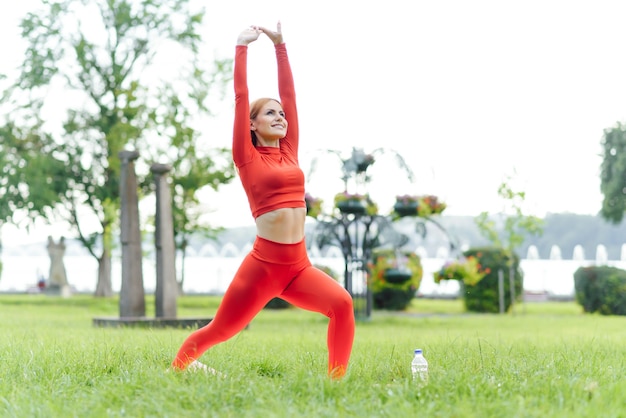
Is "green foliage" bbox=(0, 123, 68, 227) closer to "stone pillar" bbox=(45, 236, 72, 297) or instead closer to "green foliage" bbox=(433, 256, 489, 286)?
"stone pillar" bbox=(45, 236, 72, 297)

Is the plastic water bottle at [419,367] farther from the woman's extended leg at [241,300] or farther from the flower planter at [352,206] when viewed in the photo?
the flower planter at [352,206]

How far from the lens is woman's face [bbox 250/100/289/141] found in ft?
15.6

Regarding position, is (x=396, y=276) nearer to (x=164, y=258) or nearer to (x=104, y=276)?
(x=164, y=258)

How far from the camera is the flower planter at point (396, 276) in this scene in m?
13.5

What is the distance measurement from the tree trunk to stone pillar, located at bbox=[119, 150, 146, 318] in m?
14.5

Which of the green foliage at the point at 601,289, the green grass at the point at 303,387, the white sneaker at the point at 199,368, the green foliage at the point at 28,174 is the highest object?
the green foliage at the point at 28,174

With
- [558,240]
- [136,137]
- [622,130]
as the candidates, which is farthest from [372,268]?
[558,240]

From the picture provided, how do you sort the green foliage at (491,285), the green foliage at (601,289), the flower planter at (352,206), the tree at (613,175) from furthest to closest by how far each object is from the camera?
the tree at (613,175) → the green foliage at (491,285) → the green foliage at (601,289) → the flower planter at (352,206)

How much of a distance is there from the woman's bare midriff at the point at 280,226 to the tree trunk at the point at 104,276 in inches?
924

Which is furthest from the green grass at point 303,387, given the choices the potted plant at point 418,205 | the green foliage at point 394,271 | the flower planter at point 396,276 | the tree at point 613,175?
the tree at point 613,175

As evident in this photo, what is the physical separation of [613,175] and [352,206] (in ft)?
105

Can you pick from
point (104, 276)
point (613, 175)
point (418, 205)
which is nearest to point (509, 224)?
point (418, 205)

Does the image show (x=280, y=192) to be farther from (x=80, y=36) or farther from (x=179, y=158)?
(x=80, y=36)

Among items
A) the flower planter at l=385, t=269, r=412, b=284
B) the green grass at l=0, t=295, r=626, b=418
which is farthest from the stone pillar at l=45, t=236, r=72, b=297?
the green grass at l=0, t=295, r=626, b=418
